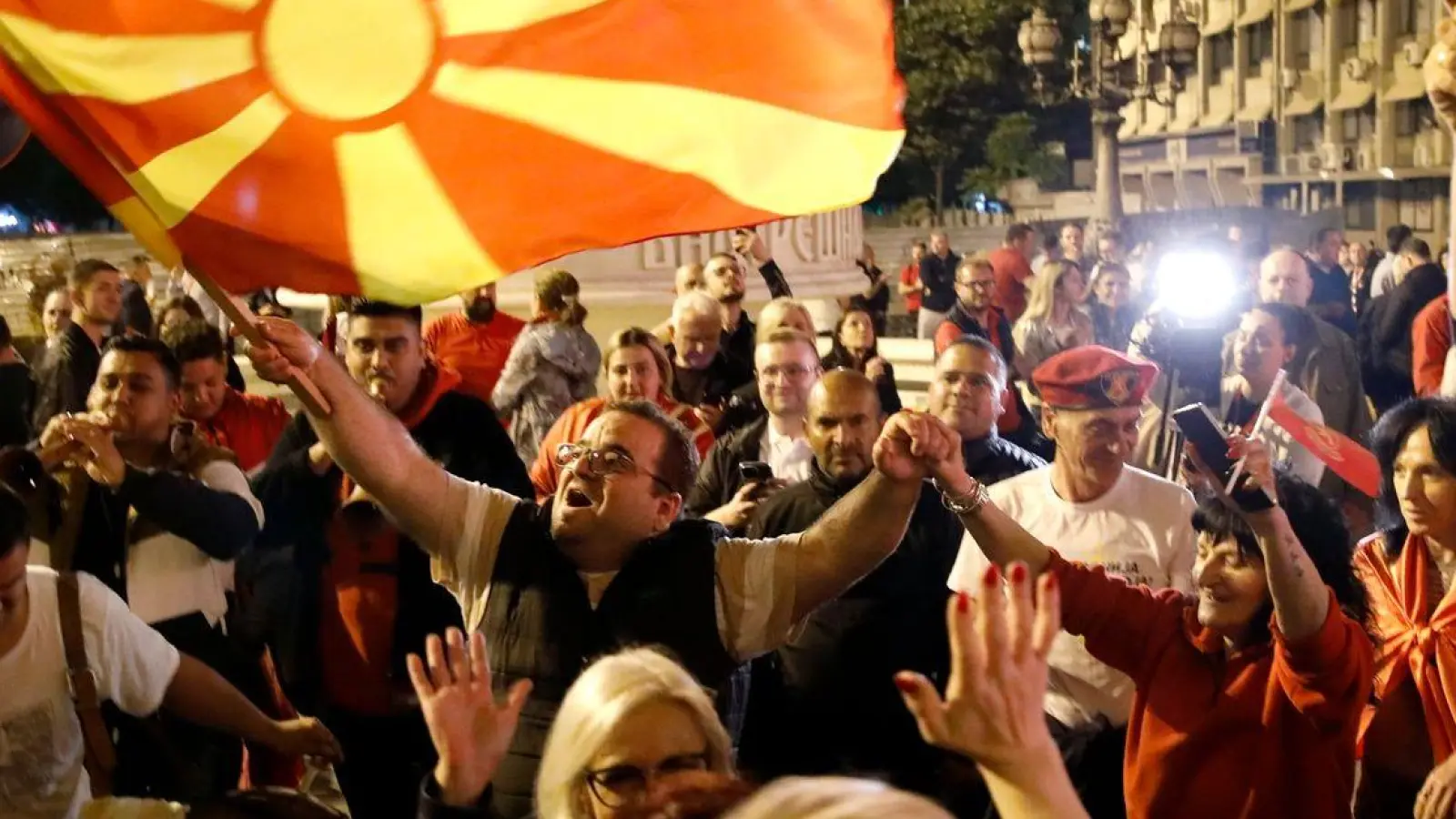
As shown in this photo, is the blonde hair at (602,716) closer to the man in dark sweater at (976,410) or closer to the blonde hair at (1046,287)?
the man in dark sweater at (976,410)

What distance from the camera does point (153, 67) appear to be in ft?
12.6

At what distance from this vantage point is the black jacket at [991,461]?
5.34 metres

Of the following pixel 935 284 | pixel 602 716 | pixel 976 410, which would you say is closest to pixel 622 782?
pixel 602 716

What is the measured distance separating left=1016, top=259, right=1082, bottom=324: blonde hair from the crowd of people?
2.37m

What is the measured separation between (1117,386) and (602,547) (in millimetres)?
1677

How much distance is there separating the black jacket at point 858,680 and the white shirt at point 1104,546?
6.4 inches

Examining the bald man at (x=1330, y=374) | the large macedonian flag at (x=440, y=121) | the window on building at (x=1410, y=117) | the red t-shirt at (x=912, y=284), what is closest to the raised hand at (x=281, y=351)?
the large macedonian flag at (x=440, y=121)

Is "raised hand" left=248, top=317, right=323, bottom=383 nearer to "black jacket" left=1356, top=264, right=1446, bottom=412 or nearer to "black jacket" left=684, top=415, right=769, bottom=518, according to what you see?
"black jacket" left=684, top=415, right=769, bottom=518

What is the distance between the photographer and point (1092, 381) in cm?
456

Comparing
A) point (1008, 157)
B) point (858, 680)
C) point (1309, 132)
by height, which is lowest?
point (858, 680)

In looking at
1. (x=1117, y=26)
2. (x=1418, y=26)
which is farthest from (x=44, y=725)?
(x=1418, y=26)

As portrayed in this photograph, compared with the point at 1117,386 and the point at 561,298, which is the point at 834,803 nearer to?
the point at 1117,386

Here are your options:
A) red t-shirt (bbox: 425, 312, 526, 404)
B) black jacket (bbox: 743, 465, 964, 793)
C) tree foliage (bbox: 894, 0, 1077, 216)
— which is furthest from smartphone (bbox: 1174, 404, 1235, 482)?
tree foliage (bbox: 894, 0, 1077, 216)

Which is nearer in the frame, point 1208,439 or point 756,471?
point 1208,439
